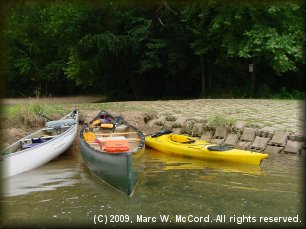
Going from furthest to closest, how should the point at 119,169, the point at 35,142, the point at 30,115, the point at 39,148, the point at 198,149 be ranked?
the point at 30,115, the point at 35,142, the point at 198,149, the point at 39,148, the point at 119,169

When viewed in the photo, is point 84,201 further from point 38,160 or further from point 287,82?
point 287,82

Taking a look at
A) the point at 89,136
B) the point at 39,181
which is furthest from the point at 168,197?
the point at 89,136

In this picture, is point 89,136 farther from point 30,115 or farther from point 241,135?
point 241,135

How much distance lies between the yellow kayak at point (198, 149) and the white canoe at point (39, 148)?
87.7 inches

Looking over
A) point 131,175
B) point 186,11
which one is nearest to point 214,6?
point 186,11

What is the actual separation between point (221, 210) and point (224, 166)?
295 cm

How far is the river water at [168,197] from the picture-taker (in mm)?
6141

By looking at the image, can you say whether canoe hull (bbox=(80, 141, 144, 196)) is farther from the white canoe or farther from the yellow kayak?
the yellow kayak

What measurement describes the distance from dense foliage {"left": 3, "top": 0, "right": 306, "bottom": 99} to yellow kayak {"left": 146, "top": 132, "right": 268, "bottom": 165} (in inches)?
289

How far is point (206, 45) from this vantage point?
19.5 m

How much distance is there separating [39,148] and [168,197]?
3.56 meters

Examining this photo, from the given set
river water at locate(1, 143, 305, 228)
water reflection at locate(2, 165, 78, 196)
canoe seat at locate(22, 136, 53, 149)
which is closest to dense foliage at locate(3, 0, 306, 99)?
canoe seat at locate(22, 136, 53, 149)

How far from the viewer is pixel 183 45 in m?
21.2

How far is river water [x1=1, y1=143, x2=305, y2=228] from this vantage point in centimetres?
614
